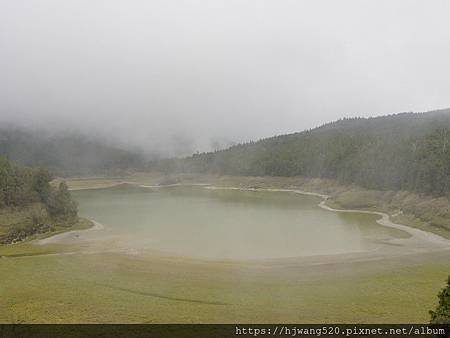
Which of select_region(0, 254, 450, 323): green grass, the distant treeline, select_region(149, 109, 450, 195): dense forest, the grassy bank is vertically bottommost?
select_region(0, 254, 450, 323): green grass

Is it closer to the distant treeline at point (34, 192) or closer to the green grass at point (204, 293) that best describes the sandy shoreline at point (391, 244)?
the distant treeline at point (34, 192)

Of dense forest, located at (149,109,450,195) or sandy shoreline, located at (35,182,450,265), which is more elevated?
dense forest, located at (149,109,450,195)

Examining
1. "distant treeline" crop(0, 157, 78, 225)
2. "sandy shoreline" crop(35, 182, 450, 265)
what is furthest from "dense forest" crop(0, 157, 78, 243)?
"sandy shoreline" crop(35, 182, 450, 265)

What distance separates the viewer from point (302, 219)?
283ft

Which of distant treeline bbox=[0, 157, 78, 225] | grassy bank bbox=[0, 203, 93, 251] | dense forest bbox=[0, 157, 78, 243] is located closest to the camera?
grassy bank bbox=[0, 203, 93, 251]

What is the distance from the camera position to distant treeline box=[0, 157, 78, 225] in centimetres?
7850

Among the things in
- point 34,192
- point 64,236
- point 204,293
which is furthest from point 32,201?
point 204,293

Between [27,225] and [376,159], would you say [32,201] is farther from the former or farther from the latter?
[376,159]

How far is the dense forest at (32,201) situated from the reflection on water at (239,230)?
8.47 meters

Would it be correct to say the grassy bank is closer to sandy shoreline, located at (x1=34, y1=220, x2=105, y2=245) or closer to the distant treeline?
the distant treeline

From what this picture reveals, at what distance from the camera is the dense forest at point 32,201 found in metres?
74.6

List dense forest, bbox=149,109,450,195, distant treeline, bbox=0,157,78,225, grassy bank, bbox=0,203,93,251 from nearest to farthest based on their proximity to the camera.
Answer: grassy bank, bbox=0,203,93,251, distant treeline, bbox=0,157,78,225, dense forest, bbox=149,109,450,195

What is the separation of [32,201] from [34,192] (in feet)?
5.89

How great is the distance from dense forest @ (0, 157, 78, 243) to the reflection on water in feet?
27.8
